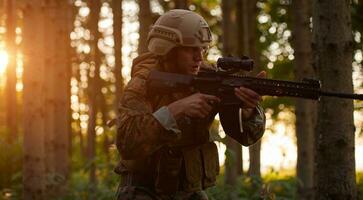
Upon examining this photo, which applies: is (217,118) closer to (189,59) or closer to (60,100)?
(60,100)

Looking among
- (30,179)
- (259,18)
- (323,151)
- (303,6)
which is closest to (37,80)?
(30,179)

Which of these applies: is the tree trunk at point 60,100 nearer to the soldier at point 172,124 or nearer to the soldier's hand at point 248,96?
the soldier at point 172,124

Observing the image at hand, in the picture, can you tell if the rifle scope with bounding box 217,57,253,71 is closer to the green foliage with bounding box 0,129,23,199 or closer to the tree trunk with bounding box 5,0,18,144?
the green foliage with bounding box 0,129,23,199

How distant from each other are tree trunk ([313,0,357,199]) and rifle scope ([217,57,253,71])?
1640 millimetres

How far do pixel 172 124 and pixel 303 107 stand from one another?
21.2ft

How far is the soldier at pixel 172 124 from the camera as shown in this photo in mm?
4188

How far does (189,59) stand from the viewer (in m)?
4.57

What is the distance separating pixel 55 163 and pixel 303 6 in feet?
19.8

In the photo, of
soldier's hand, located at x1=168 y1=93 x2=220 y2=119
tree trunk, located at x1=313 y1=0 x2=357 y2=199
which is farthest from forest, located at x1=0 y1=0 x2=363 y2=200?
soldier's hand, located at x1=168 y1=93 x2=220 y2=119

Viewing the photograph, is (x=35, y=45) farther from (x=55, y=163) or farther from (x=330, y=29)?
(x=55, y=163)

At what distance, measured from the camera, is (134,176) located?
179 inches

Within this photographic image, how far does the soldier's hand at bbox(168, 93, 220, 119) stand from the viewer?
4.19 meters

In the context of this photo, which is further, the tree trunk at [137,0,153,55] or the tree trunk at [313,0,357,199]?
the tree trunk at [137,0,153,55]

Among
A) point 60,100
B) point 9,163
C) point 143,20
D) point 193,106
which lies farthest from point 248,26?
point 193,106
